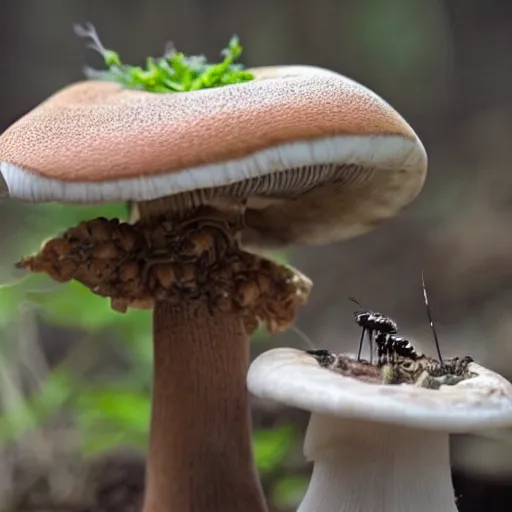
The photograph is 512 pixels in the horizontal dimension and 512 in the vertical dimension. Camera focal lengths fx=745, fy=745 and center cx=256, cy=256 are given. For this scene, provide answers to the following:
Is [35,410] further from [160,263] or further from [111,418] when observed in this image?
[160,263]

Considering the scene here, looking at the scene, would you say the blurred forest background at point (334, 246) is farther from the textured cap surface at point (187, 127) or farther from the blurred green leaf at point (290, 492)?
the textured cap surface at point (187, 127)

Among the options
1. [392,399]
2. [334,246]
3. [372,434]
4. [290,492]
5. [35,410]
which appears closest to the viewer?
[392,399]

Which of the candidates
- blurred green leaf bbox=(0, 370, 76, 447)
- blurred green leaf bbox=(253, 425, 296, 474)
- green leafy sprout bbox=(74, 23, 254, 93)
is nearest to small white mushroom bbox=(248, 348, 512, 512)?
green leafy sprout bbox=(74, 23, 254, 93)

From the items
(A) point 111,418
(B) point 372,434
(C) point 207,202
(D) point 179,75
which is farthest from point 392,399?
(A) point 111,418

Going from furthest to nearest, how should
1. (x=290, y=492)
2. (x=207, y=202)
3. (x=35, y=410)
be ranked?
(x=35, y=410)
(x=290, y=492)
(x=207, y=202)

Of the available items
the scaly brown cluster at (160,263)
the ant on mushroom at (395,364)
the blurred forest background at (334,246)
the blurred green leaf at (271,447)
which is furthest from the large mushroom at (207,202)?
the blurred forest background at (334,246)

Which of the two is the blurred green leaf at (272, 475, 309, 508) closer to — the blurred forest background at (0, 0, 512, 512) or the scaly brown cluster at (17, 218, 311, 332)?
the blurred forest background at (0, 0, 512, 512)
